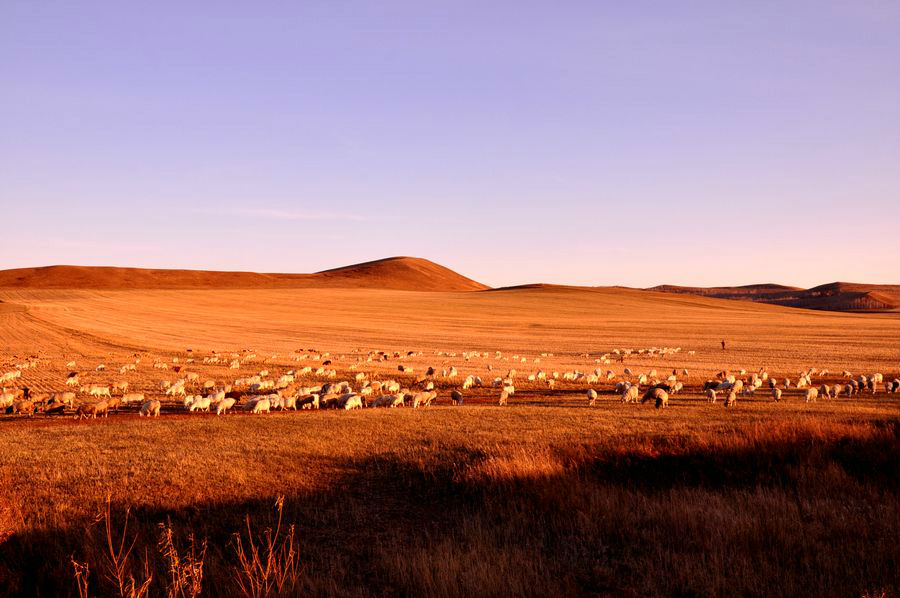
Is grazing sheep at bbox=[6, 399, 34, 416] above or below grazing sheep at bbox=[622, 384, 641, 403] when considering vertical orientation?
below

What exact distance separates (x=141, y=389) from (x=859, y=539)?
2657 cm

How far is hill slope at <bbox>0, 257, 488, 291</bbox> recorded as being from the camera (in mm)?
130250

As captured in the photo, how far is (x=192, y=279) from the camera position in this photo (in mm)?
145375

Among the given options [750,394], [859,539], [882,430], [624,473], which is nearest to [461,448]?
[624,473]

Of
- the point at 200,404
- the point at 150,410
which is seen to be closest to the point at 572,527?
the point at 200,404

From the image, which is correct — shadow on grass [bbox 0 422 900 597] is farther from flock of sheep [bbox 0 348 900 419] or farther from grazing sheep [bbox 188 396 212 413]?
grazing sheep [bbox 188 396 212 413]

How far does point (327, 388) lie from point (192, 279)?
5186 inches

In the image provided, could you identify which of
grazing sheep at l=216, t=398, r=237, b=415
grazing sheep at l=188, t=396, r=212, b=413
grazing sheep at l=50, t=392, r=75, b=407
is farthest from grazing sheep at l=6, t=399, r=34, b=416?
grazing sheep at l=216, t=398, r=237, b=415

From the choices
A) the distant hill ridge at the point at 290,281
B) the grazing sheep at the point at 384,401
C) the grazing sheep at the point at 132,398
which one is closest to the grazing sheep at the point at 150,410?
the grazing sheep at the point at 132,398

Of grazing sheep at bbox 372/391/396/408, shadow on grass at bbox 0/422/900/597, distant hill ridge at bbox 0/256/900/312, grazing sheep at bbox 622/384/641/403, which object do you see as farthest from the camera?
distant hill ridge at bbox 0/256/900/312

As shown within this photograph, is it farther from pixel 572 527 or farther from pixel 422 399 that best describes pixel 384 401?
pixel 572 527

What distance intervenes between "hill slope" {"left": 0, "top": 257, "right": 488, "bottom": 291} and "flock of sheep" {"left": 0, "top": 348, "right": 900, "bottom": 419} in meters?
107

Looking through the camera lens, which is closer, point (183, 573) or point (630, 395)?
point (183, 573)

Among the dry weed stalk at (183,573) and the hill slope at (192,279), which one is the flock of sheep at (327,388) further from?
the hill slope at (192,279)
